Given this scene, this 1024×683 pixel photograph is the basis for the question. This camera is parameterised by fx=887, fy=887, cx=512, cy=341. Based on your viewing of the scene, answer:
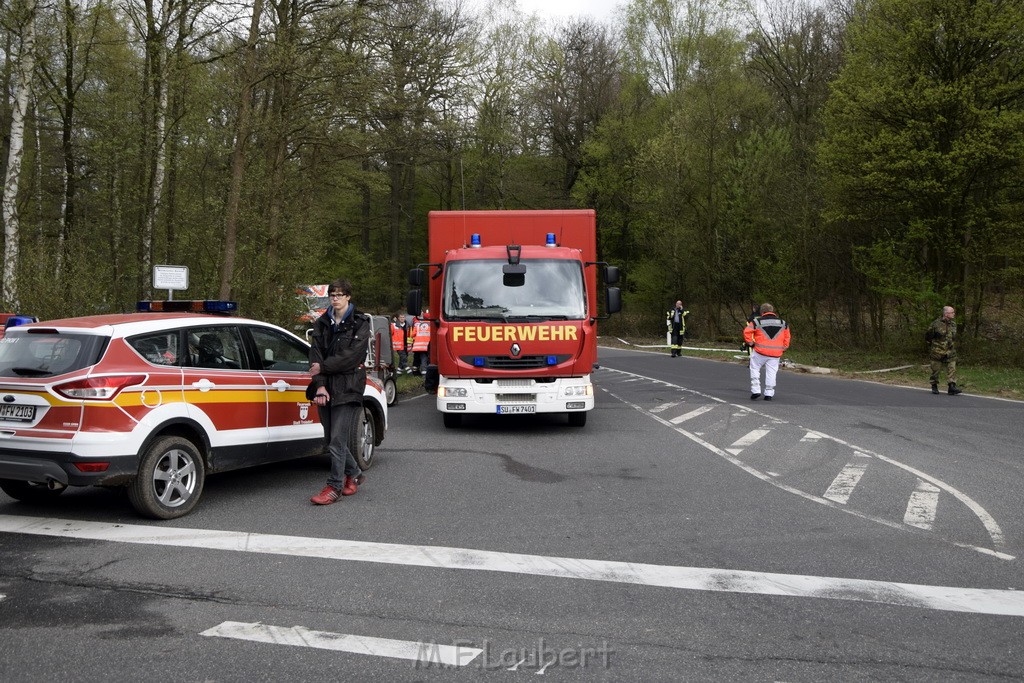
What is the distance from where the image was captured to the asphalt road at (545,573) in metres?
4.24

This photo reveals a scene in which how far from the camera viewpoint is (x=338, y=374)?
7.72 meters

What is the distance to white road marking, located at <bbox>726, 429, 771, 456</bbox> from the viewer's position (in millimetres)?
10672

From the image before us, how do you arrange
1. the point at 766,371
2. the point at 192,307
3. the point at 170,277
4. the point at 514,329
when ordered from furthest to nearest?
the point at 766,371
the point at 170,277
the point at 514,329
the point at 192,307

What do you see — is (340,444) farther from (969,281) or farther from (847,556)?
(969,281)

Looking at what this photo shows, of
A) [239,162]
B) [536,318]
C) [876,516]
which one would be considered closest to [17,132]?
[239,162]

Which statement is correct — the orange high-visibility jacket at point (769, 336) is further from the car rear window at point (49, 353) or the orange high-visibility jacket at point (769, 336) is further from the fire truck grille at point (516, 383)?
the car rear window at point (49, 353)

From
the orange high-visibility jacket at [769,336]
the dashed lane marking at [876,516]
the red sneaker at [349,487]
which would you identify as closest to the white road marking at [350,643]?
the red sneaker at [349,487]

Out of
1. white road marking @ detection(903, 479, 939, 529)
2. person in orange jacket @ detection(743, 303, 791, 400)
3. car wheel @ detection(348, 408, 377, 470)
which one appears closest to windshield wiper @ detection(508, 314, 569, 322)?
car wheel @ detection(348, 408, 377, 470)

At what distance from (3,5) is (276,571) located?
17.7 m

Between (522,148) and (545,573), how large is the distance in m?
41.7

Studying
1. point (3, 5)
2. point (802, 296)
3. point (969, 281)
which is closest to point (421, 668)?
point (3, 5)

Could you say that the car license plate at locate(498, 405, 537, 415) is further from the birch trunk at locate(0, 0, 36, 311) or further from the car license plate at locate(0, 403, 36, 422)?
the birch trunk at locate(0, 0, 36, 311)

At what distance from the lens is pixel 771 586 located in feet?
17.5

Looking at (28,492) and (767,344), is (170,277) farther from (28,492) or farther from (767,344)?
(767,344)
